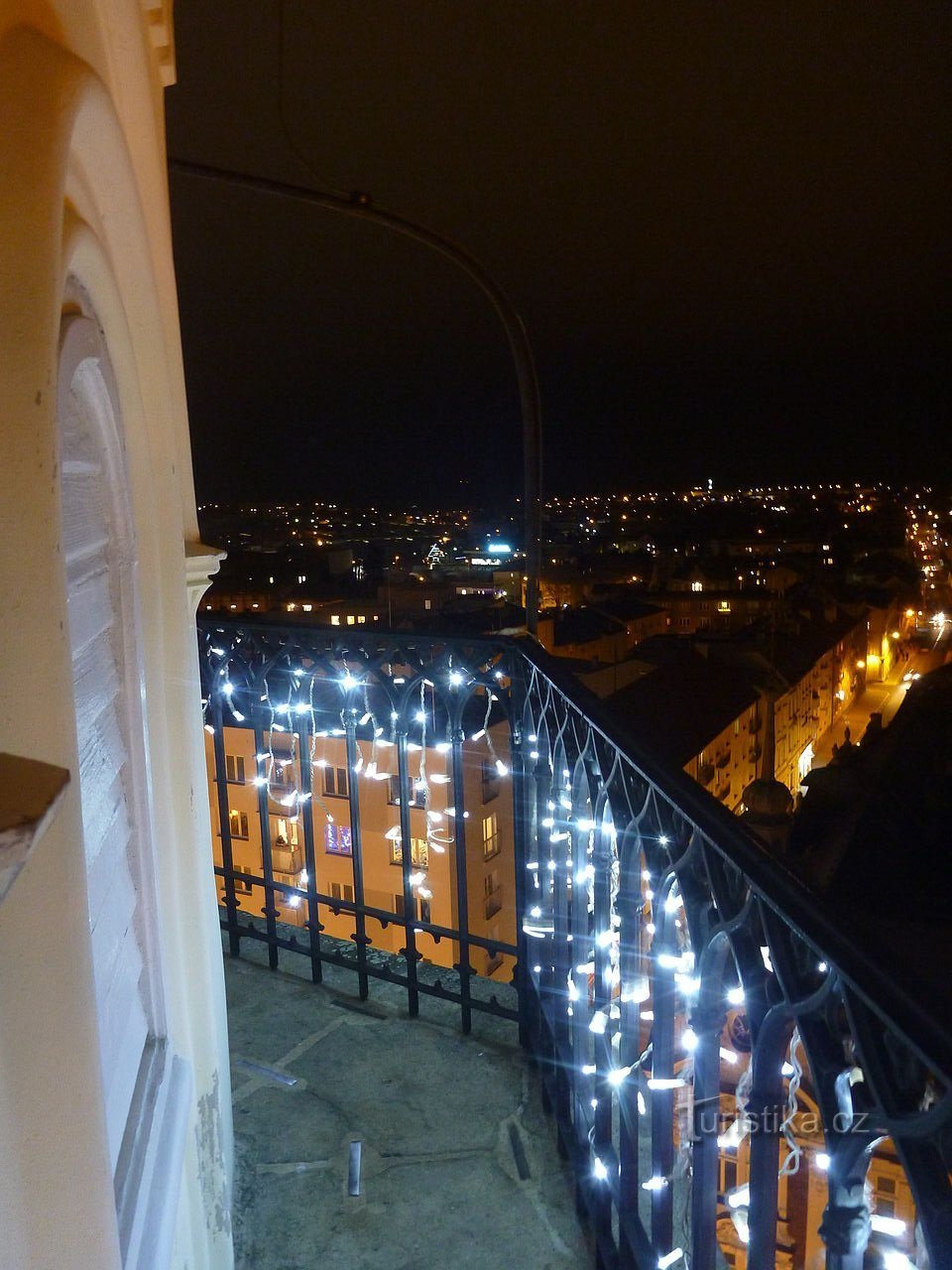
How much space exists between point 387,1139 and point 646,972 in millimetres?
1140

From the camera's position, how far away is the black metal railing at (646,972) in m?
0.99

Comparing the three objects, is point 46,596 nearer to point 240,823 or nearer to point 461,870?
point 461,870

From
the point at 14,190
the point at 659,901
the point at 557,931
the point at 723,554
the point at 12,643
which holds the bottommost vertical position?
the point at 723,554

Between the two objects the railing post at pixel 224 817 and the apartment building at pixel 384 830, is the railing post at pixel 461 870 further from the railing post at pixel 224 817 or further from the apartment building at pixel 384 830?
the apartment building at pixel 384 830

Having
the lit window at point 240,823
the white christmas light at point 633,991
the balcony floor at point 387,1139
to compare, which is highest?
the white christmas light at point 633,991

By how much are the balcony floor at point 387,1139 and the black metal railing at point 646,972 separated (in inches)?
4.9

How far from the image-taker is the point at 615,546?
153 ft

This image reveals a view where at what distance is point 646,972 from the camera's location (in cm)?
262

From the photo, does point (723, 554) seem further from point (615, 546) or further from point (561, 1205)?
point (561, 1205)

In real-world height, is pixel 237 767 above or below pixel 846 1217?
below

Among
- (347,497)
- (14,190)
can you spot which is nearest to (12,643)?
(14,190)

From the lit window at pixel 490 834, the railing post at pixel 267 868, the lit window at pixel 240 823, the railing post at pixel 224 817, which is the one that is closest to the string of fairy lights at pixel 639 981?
the railing post at pixel 267 868

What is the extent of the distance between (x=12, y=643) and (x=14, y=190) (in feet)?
1.74

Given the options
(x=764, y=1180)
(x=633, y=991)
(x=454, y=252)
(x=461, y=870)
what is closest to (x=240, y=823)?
(x=461, y=870)
